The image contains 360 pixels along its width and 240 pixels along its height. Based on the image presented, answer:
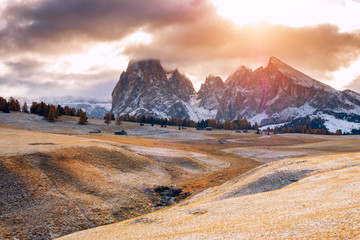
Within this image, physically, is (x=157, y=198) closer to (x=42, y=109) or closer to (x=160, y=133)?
(x=160, y=133)

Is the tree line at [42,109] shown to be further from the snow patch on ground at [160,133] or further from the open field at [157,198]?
the open field at [157,198]

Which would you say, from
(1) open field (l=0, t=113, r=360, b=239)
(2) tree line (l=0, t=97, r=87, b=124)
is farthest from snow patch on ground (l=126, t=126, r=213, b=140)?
(1) open field (l=0, t=113, r=360, b=239)

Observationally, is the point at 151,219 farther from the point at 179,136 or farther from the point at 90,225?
the point at 179,136

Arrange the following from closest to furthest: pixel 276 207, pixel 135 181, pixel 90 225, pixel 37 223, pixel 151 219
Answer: pixel 276 207 → pixel 151 219 → pixel 37 223 → pixel 90 225 → pixel 135 181

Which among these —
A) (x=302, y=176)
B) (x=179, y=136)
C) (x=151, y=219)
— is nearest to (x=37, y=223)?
(x=151, y=219)

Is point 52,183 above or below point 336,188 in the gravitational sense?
below

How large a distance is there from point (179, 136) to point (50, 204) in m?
119

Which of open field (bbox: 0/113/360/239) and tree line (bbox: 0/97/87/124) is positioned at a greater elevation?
tree line (bbox: 0/97/87/124)

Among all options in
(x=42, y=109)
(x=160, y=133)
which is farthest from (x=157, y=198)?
(x=42, y=109)

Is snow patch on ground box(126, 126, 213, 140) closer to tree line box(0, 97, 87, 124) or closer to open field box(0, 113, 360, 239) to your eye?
tree line box(0, 97, 87, 124)

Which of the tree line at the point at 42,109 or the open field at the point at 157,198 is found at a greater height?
the tree line at the point at 42,109

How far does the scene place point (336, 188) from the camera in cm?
1605

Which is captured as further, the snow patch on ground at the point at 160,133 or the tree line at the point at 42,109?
the snow patch on ground at the point at 160,133

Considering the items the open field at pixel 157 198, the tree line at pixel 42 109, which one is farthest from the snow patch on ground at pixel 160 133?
the open field at pixel 157 198
